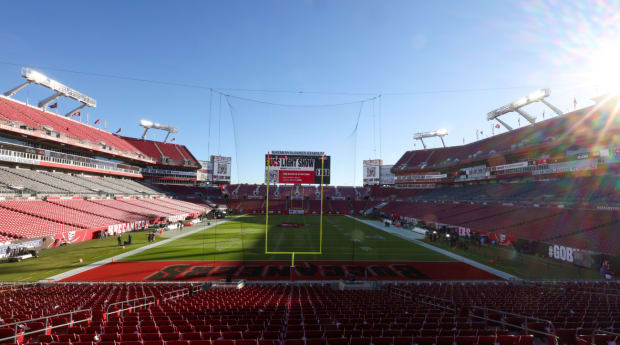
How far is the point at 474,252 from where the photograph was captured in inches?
961

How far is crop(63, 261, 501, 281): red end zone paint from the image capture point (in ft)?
55.6

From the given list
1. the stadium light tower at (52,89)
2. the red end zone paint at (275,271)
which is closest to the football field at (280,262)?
the red end zone paint at (275,271)

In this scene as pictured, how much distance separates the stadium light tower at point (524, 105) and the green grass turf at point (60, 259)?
60265mm

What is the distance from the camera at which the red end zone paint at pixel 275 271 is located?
16938 millimetres

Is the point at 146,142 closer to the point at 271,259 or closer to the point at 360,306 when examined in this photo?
the point at 271,259

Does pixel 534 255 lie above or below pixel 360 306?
below

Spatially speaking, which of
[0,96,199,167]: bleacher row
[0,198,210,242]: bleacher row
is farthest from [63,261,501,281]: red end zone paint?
[0,96,199,167]: bleacher row

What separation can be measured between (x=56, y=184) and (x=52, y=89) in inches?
796

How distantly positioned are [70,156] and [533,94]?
75.1m

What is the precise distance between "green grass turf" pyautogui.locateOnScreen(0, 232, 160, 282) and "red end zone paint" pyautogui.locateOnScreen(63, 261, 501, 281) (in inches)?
88.7

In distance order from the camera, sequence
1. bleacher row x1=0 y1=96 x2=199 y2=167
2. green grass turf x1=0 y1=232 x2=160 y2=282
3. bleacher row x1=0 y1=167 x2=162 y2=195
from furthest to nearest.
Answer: bleacher row x1=0 y1=96 x2=199 y2=167 → bleacher row x1=0 y1=167 x2=162 y2=195 → green grass turf x1=0 y1=232 x2=160 y2=282

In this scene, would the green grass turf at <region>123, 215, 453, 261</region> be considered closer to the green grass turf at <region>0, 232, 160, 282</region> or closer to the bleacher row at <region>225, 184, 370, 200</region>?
the green grass turf at <region>0, 232, 160, 282</region>

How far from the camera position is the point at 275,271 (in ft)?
60.6

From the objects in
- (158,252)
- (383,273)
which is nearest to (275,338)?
(383,273)
